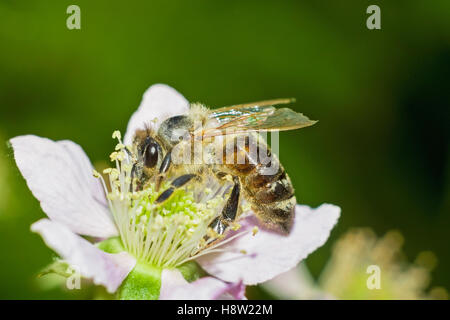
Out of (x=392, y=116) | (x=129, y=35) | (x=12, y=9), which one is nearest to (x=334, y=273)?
(x=392, y=116)

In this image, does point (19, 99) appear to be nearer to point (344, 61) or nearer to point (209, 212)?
point (209, 212)

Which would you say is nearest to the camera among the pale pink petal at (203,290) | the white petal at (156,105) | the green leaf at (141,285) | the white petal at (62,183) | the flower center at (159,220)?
the pale pink petal at (203,290)

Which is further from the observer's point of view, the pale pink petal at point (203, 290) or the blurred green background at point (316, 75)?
the blurred green background at point (316, 75)

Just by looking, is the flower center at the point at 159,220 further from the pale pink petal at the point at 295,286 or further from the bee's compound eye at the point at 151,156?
the pale pink petal at the point at 295,286

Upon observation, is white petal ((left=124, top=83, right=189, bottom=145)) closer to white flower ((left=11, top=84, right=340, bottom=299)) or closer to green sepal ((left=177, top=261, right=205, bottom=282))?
white flower ((left=11, top=84, right=340, bottom=299))

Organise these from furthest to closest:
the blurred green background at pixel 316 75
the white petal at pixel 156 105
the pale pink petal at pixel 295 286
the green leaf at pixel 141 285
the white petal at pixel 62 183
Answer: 1. the blurred green background at pixel 316 75
2. the pale pink petal at pixel 295 286
3. the white petal at pixel 156 105
4. the white petal at pixel 62 183
5. the green leaf at pixel 141 285

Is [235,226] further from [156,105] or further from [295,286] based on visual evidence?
[295,286]

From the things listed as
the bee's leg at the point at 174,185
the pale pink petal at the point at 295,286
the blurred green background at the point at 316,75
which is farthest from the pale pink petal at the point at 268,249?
the blurred green background at the point at 316,75
